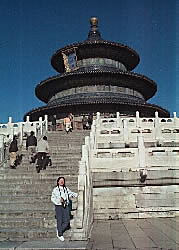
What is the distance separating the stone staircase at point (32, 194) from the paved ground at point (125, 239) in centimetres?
67

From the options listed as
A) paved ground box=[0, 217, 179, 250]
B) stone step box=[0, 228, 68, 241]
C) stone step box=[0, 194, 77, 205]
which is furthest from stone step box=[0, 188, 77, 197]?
stone step box=[0, 228, 68, 241]

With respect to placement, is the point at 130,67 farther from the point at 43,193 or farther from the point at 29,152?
the point at 43,193

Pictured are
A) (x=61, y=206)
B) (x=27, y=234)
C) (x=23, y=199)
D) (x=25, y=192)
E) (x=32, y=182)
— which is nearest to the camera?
(x=61, y=206)

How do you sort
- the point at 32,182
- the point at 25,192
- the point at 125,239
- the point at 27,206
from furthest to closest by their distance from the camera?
the point at 32,182, the point at 25,192, the point at 27,206, the point at 125,239

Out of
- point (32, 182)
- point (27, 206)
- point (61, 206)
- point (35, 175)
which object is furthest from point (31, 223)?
point (35, 175)

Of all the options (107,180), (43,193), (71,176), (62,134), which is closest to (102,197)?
(107,180)

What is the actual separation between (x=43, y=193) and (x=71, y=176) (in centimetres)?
132

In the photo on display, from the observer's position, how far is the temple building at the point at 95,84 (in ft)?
90.5

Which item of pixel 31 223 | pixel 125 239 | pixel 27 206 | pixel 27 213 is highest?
pixel 27 206

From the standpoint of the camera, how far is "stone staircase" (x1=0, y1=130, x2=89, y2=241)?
24.3 ft

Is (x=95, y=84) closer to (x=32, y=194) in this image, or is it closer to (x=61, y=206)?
(x=32, y=194)

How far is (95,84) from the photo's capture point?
30.2 m

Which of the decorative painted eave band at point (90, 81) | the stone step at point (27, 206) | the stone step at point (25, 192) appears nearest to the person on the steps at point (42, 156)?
the stone step at point (25, 192)

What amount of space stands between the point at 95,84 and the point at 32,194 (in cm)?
2176
